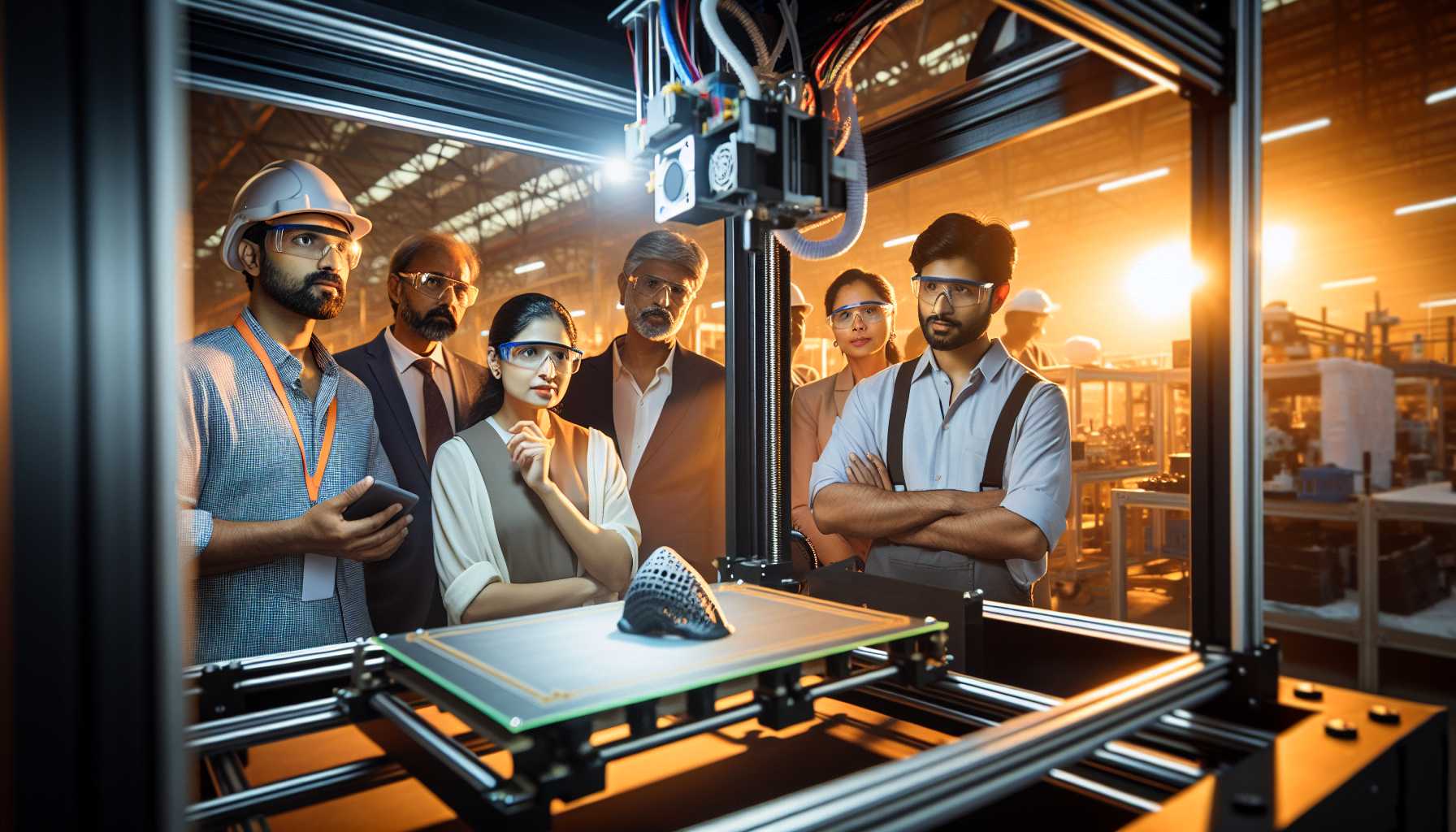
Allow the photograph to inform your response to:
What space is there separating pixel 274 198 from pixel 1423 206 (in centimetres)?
1124

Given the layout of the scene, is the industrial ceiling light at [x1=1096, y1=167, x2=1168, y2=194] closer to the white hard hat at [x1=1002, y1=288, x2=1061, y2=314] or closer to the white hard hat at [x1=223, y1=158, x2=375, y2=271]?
the white hard hat at [x1=1002, y1=288, x2=1061, y2=314]

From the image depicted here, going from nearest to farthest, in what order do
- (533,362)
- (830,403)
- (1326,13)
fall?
(533,362)
(830,403)
(1326,13)

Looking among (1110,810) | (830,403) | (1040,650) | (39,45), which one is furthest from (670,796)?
(830,403)

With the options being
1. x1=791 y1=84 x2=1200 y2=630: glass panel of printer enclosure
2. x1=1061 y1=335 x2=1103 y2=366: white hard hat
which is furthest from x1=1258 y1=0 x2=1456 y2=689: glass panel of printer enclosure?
x1=1061 y1=335 x2=1103 y2=366: white hard hat

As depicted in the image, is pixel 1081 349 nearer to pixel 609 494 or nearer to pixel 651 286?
pixel 651 286

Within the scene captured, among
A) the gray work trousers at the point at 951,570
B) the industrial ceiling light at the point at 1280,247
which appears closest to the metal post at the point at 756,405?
the gray work trousers at the point at 951,570

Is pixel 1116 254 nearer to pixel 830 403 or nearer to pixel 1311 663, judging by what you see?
pixel 1311 663

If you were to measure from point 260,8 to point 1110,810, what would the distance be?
145 cm

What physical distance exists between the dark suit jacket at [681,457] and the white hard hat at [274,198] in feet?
2.06

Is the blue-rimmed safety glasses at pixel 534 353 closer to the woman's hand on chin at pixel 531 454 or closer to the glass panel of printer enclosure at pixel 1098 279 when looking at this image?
the woman's hand on chin at pixel 531 454

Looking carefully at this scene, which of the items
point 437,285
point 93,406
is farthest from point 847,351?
point 93,406

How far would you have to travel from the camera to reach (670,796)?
870 mm

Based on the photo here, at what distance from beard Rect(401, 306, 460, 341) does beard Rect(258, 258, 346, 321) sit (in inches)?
5.9

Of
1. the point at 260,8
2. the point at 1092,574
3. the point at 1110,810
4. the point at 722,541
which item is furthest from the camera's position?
the point at 1092,574
